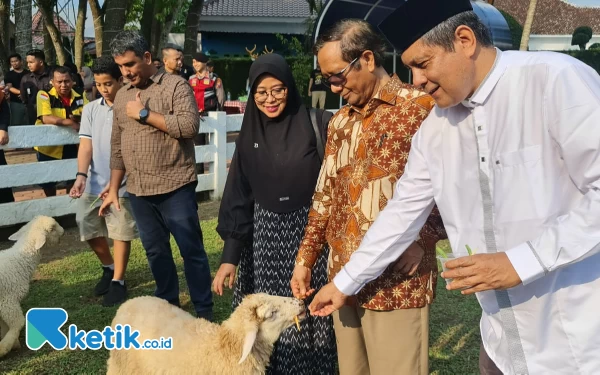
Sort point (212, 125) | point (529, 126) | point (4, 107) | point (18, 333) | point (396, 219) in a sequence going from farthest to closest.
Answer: point (212, 125) → point (4, 107) → point (18, 333) → point (396, 219) → point (529, 126)

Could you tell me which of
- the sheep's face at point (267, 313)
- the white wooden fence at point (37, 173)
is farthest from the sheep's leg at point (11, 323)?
the white wooden fence at point (37, 173)

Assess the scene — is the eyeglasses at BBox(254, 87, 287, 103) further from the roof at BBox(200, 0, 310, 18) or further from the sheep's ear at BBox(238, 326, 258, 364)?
the roof at BBox(200, 0, 310, 18)

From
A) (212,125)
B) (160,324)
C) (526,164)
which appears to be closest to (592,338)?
(526,164)

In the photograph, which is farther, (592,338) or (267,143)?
(267,143)

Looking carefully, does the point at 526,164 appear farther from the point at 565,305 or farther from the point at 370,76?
the point at 370,76

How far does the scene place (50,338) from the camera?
4324mm

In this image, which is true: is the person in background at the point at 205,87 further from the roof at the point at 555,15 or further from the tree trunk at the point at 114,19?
the roof at the point at 555,15

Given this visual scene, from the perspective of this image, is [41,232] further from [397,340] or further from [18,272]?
[397,340]

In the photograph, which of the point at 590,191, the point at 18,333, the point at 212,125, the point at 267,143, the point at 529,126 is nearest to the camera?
the point at 590,191

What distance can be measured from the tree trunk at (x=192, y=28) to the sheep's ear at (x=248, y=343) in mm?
15199

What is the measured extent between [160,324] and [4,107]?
4.95 m

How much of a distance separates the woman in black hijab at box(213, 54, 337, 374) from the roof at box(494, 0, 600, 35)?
49.0 m

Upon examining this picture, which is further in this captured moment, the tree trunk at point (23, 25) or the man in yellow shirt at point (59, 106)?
the tree trunk at point (23, 25)

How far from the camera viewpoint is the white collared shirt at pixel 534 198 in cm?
143
